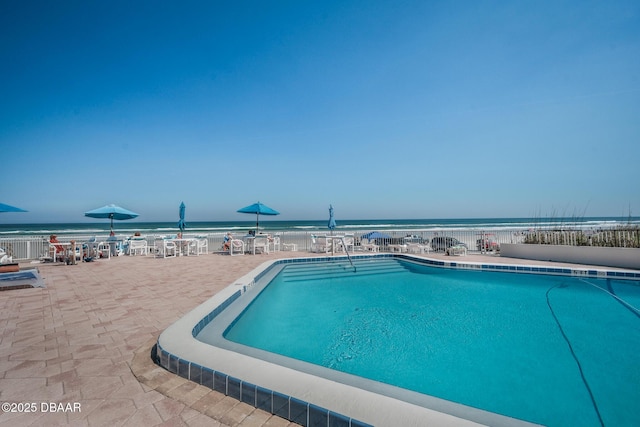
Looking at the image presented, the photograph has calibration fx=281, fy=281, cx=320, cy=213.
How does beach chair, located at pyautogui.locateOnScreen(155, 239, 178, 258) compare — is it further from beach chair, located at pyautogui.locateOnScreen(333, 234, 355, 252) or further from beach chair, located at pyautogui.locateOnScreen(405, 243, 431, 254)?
beach chair, located at pyautogui.locateOnScreen(405, 243, 431, 254)

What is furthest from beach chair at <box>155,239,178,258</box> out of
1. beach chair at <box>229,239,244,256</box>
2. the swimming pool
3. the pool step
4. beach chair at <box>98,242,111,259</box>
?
the swimming pool

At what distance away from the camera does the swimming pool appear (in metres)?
1.93

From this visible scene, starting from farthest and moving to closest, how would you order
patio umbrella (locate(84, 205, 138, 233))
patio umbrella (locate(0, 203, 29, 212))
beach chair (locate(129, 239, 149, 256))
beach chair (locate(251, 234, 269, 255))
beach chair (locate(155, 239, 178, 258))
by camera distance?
1. beach chair (locate(251, 234, 269, 255))
2. beach chair (locate(129, 239, 149, 256))
3. patio umbrella (locate(84, 205, 138, 233))
4. beach chair (locate(155, 239, 178, 258))
5. patio umbrella (locate(0, 203, 29, 212))

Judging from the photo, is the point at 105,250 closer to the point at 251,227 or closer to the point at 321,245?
the point at 321,245

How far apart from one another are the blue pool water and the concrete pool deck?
1122 mm

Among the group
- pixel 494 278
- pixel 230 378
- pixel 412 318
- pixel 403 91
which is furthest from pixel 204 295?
pixel 403 91

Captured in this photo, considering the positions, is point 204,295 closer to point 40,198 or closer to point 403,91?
point 403,91

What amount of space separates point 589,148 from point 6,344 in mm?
20333

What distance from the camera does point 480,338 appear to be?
3.57 meters

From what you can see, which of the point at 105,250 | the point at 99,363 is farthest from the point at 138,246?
the point at 99,363

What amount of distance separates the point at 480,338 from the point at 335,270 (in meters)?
4.75

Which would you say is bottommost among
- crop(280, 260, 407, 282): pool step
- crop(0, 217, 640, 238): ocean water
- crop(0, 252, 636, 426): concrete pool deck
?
crop(280, 260, 407, 282): pool step

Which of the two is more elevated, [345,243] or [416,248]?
[345,243]

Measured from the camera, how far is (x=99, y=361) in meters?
2.28
